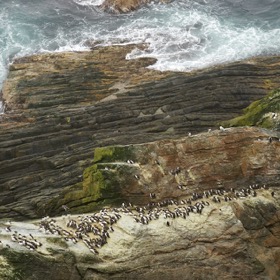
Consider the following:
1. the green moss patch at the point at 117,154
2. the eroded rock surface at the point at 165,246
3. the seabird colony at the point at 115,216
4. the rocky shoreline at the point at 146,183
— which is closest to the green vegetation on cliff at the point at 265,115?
the rocky shoreline at the point at 146,183

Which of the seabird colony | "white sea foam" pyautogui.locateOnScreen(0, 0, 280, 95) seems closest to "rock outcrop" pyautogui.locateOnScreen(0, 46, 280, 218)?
the seabird colony

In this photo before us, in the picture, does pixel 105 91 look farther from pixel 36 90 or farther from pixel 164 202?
pixel 164 202

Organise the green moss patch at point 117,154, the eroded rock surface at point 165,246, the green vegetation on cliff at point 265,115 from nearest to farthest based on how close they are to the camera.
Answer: the eroded rock surface at point 165,246
the green moss patch at point 117,154
the green vegetation on cliff at point 265,115

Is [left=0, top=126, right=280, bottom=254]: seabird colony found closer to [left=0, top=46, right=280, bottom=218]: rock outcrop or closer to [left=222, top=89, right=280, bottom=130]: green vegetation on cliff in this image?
[left=0, top=46, right=280, bottom=218]: rock outcrop

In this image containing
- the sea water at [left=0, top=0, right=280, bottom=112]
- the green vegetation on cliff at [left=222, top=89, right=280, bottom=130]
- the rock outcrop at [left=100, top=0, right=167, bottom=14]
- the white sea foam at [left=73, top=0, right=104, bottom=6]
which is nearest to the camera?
the green vegetation on cliff at [left=222, top=89, right=280, bottom=130]

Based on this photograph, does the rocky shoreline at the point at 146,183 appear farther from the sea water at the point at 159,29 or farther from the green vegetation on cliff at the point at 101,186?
the sea water at the point at 159,29

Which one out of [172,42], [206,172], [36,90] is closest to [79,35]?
[172,42]

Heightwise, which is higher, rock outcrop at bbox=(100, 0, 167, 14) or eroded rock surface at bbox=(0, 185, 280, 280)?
eroded rock surface at bbox=(0, 185, 280, 280)
